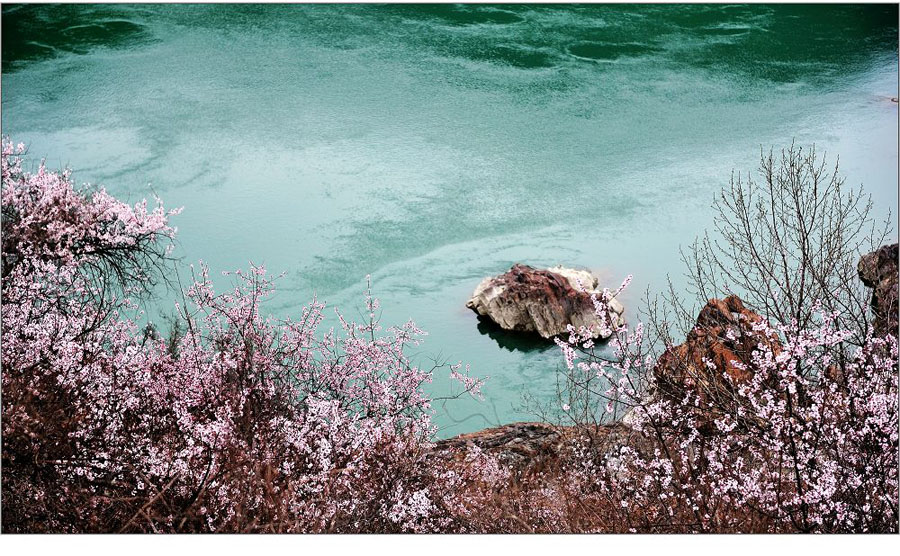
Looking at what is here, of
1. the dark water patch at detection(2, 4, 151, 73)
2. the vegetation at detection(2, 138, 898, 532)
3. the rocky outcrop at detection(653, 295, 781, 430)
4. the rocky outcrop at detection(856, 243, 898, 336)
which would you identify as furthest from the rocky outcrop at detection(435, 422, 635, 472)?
the dark water patch at detection(2, 4, 151, 73)

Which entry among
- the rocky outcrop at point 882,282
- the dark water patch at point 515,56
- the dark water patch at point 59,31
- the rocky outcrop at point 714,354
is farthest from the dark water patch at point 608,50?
the dark water patch at point 59,31

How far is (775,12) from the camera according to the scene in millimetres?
4086

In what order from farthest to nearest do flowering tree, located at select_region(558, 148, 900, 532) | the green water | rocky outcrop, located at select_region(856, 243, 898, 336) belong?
the green water → rocky outcrop, located at select_region(856, 243, 898, 336) → flowering tree, located at select_region(558, 148, 900, 532)

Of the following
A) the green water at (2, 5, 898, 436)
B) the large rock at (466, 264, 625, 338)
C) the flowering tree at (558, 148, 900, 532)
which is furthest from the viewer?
the green water at (2, 5, 898, 436)

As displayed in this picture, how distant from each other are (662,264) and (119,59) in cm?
265

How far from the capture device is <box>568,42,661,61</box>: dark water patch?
4188mm

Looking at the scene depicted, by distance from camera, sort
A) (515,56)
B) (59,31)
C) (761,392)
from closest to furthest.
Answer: (761,392) → (59,31) → (515,56)

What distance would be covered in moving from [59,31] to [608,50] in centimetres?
253

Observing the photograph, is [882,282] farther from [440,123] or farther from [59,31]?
[59,31]

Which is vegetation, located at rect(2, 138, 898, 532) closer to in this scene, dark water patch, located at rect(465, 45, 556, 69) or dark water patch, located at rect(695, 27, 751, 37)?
dark water patch, located at rect(695, 27, 751, 37)

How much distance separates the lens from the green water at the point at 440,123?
392 cm

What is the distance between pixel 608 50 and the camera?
4.20 metres

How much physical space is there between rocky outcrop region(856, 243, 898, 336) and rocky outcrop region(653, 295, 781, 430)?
42cm

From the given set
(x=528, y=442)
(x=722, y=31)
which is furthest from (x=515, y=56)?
(x=528, y=442)
